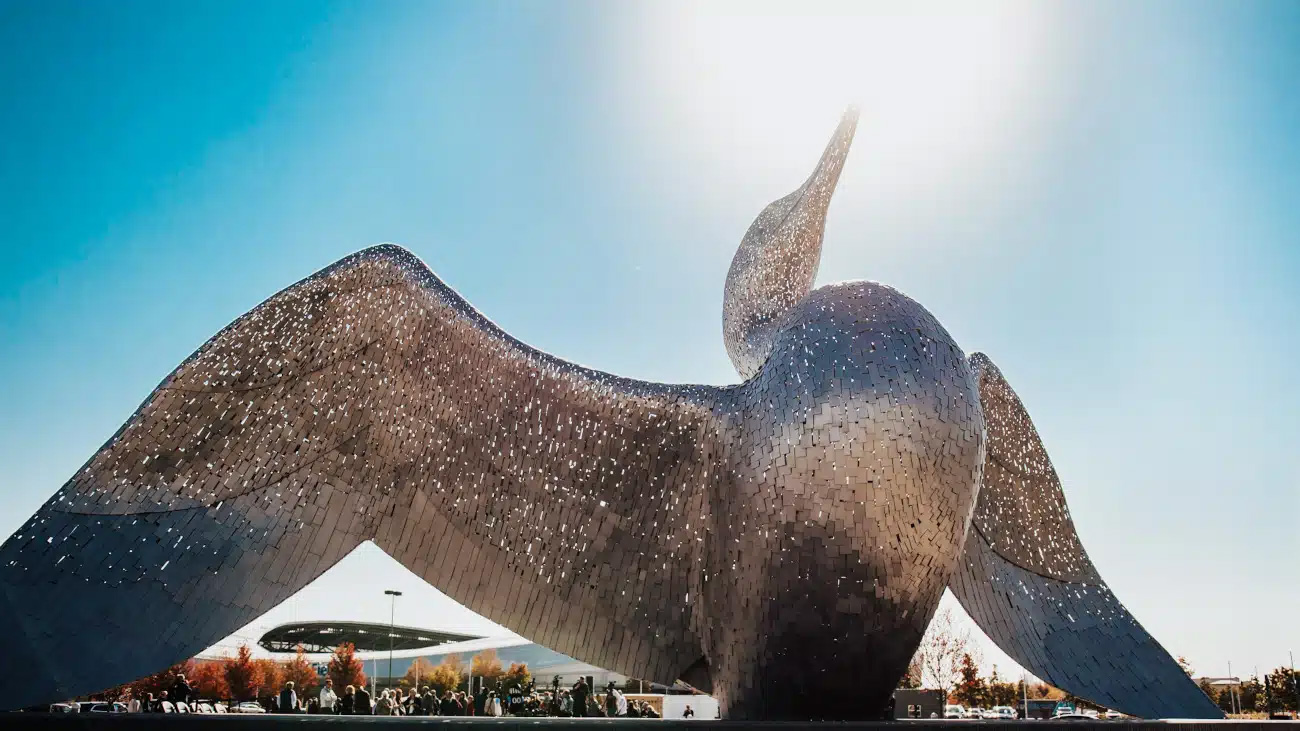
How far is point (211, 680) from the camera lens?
67.6 meters

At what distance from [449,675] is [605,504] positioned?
65921 millimetres

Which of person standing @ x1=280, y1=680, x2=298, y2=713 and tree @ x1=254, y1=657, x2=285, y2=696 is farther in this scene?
tree @ x1=254, y1=657, x2=285, y2=696

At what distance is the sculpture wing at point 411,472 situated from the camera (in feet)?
35.3

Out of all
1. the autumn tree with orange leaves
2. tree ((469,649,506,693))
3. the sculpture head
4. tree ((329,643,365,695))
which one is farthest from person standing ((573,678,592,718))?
tree ((469,649,506,693))

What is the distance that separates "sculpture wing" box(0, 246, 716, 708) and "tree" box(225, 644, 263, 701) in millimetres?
62381

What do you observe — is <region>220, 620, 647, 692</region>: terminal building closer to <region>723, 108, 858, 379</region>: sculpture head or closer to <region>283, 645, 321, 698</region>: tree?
<region>283, 645, 321, 698</region>: tree

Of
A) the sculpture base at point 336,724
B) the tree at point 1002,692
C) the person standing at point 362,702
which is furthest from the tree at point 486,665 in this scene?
the sculpture base at point 336,724

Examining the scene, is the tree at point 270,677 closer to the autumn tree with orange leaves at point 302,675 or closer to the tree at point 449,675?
the autumn tree with orange leaves at point 302,675

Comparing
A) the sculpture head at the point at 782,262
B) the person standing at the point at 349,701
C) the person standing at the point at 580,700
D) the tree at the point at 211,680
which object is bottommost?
the tree at the point at 211,680

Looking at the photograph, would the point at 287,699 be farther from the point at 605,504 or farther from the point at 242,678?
the point at 242,678

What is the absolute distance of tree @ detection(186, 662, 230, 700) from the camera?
6638 cm

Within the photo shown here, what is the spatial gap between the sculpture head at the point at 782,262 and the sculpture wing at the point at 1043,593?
2.98 meters

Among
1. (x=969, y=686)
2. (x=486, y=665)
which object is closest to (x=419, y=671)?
(x=486, y=665)

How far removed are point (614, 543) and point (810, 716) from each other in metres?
3.36
